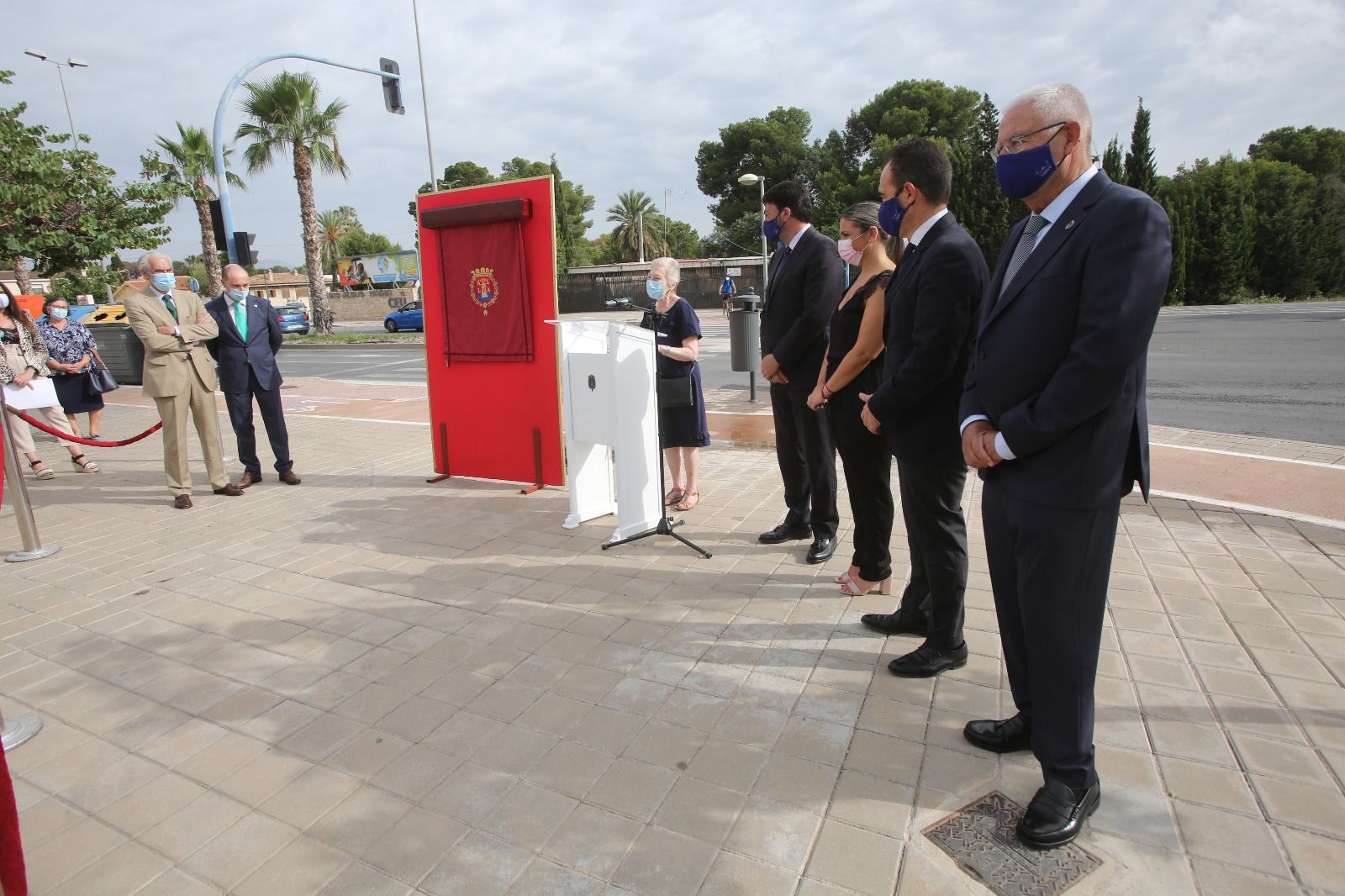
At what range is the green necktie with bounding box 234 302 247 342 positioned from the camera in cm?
663

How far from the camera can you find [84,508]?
644 cm

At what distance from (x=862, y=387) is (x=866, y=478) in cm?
48

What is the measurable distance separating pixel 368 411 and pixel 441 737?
952 cm

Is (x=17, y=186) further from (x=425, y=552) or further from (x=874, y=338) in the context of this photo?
(x=874, y=338)

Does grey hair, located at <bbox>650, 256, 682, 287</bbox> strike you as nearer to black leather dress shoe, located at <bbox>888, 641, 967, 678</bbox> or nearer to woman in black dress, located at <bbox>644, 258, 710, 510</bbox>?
woman in black dress, located at <bbox>644, 258, 710, 510</bbox>

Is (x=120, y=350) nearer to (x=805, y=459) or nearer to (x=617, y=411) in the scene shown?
(x=617, y=411)

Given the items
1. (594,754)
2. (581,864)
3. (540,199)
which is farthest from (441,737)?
(540,199)

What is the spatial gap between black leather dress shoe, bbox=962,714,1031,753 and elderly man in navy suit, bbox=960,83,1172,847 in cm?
32

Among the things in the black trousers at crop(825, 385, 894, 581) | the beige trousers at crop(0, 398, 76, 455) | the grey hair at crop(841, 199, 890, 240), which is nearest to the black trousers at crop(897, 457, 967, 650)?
the black trousers at crop(825, 385, 894, 581)

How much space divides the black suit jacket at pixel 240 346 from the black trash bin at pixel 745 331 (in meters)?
5.38

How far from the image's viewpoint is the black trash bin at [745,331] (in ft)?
32.1

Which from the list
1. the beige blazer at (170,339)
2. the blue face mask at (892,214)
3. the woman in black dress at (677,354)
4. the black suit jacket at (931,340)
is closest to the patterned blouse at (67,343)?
the beige blazer at (170,339)

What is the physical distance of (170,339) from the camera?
6199mm

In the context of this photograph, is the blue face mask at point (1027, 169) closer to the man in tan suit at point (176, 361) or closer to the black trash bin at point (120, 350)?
the man in tan suit at point (176, 361)
